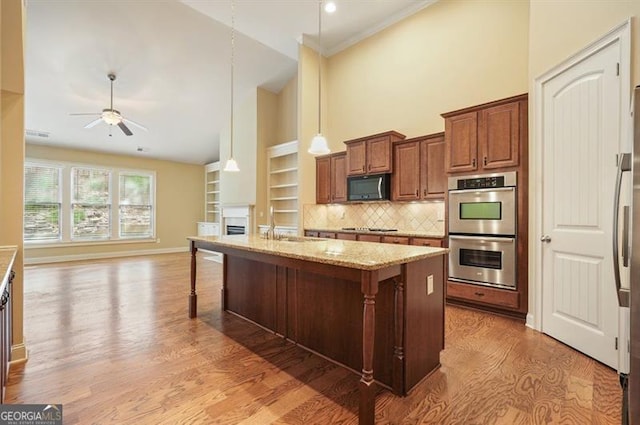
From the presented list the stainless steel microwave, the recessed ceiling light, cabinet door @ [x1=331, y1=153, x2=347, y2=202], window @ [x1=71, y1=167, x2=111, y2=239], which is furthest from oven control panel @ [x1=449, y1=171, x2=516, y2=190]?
window @ [x1=71, y1=167, x2=111, y2=239]

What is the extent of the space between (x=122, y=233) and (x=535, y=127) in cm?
943

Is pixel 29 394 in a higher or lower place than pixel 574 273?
lower

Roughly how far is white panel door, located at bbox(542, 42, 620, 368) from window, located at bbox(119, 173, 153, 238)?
931 cm

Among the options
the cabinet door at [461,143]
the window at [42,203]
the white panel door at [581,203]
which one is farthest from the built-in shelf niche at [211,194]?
the white panel door at [581,203]

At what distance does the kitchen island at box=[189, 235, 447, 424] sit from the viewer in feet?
5.45

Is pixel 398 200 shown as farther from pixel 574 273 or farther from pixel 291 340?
pixel 291 340

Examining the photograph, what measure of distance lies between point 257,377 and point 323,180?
4.02m

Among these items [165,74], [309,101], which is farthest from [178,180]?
[309,101]

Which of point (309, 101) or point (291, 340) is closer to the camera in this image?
point (291, 340)

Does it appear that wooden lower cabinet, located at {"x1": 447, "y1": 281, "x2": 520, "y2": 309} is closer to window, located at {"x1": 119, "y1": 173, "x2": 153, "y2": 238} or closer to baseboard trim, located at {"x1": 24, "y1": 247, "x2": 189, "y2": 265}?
baseboard trim, located at {"x1": 24, "y1": 247, "x2": 189, "y2": 265}

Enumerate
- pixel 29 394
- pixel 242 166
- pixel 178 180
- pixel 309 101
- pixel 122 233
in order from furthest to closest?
pixel 178 180
pixel 122 233
pixel 242 166
pixel 309 101
pixel 29 394

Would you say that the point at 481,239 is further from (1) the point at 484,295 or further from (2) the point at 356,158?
(2) the point at 356,158

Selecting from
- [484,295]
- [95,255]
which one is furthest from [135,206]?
[484,295]

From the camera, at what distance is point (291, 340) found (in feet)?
8.87
